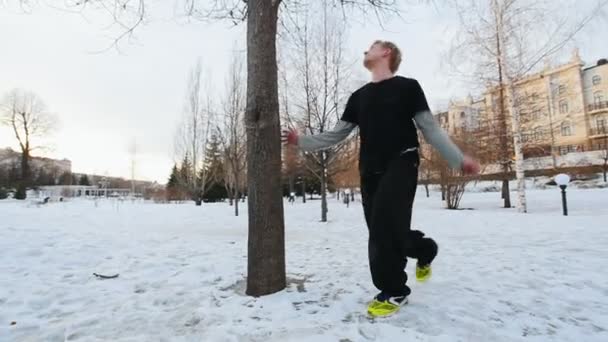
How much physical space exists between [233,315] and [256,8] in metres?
2.50

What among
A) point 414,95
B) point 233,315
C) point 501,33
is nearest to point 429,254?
point 414,95

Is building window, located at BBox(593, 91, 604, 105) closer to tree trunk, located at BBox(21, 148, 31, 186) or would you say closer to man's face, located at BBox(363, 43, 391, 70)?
man's face, located at BBox(363, 43, 391, 70)

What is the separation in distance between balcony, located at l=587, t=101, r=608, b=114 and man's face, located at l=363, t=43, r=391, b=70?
48.3 metres

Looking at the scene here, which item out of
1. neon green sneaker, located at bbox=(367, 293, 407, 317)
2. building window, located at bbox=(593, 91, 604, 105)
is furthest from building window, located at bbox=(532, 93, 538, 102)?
building window, located at bbox=(593, 91, 604, 105)

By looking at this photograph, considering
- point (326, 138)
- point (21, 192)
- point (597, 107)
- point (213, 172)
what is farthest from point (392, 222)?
point (597, 107)

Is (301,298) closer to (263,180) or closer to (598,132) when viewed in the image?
(263,180)

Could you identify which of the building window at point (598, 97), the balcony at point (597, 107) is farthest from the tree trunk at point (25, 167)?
the building window at point (598, 97)

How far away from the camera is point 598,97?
37.2 meters

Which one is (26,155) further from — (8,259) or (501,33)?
(501,33)

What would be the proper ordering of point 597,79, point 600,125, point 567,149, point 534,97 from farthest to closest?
point 567,149 → point 597,79 → point 600,125 → point 534,97

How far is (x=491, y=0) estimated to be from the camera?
11688mm

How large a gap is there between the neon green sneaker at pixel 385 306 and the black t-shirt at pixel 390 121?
0.87 meters

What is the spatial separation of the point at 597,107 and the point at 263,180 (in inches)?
1952

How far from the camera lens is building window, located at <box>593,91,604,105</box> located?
36.8 m
